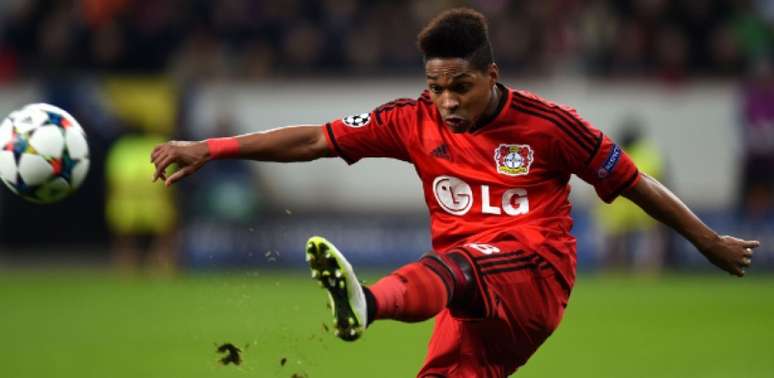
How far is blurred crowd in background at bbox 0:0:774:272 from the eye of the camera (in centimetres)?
1723

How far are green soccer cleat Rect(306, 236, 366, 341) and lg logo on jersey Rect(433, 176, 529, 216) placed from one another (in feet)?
3.50

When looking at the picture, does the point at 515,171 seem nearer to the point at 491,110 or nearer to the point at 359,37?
the point at 491,110

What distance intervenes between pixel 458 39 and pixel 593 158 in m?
0.88

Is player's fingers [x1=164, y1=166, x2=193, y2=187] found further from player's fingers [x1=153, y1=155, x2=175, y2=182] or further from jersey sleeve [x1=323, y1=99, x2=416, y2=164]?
jersey sleeve [x1=323, y1=99, x2=416, y2=164]

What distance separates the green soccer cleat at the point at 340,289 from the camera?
5074 millimetres

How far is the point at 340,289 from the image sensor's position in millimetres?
5102

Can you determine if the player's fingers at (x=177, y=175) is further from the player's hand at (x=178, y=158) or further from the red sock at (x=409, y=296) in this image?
the red sock at (x=409, y=296)

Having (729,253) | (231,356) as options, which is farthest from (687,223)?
(231,356)

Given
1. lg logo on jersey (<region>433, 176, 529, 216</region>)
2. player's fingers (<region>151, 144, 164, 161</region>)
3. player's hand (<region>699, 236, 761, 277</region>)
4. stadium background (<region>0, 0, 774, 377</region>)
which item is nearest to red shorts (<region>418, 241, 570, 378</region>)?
lg logo on jersey (<region>433, 176, 529, 216</region>)

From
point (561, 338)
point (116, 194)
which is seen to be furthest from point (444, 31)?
point (116, 194)

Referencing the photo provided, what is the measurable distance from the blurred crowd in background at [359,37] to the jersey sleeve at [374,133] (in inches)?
445

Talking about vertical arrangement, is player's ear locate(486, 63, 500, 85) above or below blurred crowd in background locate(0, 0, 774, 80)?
below

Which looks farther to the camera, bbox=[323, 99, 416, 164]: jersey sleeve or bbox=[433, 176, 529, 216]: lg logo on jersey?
bbox=[323, 99, 416, 164]: jersey sleeve

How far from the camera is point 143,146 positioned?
17.5 m
